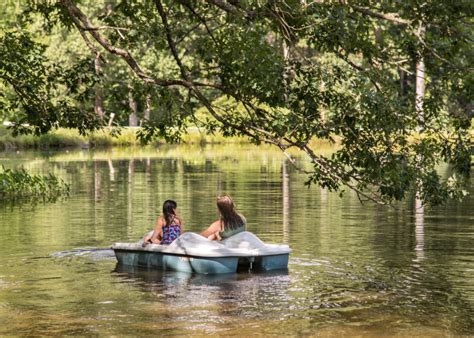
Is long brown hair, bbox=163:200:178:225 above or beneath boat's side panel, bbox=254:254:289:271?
above

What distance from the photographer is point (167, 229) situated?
1892 centimetres

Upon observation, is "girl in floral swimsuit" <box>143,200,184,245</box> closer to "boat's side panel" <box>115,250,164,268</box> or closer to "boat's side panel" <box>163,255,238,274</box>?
"boat's side panel" <box>115,250,164,268</box>

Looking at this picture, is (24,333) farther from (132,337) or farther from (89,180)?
(89,180)

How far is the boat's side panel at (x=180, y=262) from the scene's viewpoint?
682 inches

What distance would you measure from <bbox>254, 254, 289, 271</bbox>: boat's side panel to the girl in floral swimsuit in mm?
1956

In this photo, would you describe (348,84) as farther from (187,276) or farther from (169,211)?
(169,211)

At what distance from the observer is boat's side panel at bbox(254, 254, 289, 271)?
1752cm

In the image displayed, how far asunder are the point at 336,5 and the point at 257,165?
3945cm

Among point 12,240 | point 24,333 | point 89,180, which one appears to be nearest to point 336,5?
point 24,333

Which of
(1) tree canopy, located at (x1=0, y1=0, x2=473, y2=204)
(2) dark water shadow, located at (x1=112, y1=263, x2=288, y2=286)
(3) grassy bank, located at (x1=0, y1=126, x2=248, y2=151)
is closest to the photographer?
(1) tree canopy, located at (x1=0, y1=0, x2=473, y2=204)

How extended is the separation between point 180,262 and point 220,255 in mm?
811

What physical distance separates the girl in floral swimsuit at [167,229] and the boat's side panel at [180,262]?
459 millimetres

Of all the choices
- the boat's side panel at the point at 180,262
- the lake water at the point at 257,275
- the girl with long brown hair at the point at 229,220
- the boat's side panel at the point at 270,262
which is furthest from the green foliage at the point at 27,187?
the boat's side panel at the point at 270,262

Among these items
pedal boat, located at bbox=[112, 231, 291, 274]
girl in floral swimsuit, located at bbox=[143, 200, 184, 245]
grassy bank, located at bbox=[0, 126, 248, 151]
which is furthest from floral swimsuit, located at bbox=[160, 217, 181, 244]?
grassy bank, located at bbox=[0, 126, 248, 151]
